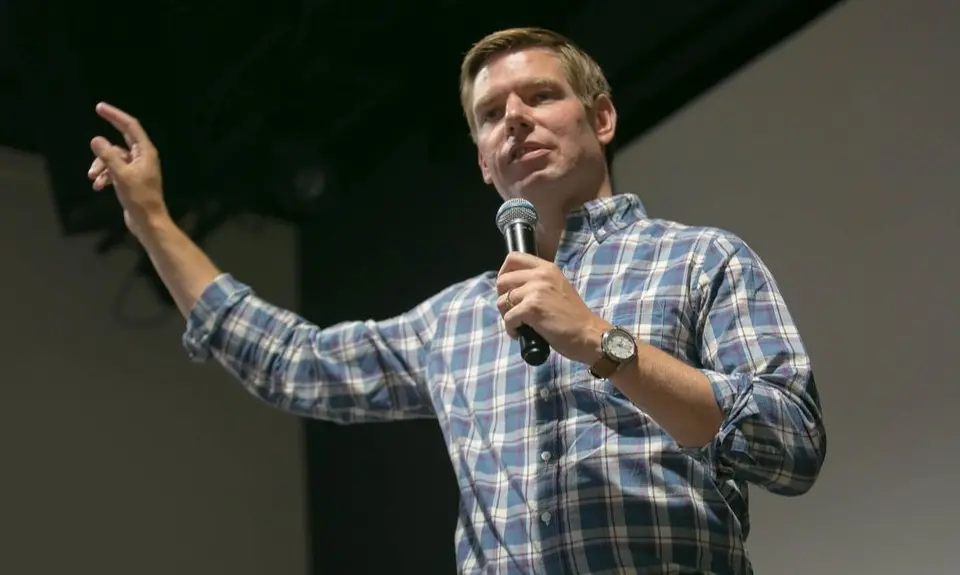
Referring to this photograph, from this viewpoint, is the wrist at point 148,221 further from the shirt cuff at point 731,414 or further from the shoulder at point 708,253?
the shirt cuff at point 731,414

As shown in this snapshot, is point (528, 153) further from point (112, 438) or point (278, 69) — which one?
point (112, 438)

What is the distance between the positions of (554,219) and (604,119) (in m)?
0.21

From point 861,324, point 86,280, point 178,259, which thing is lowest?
point 861,324

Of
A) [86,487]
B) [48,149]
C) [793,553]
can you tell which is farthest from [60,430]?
[793,553]

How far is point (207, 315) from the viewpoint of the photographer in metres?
1.43

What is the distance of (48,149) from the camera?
7.24 feet

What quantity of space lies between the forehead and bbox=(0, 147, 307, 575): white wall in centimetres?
180

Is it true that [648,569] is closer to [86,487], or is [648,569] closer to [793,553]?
[793,553]

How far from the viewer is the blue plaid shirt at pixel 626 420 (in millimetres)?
987

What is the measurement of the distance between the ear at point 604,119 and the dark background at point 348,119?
2.37 feet

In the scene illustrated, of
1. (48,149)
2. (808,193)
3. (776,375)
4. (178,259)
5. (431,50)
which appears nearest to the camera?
(776,375)

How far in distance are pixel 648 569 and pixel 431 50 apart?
1.75 m

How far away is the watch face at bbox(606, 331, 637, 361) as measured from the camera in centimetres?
93

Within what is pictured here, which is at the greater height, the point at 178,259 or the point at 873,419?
the point at 178,259
